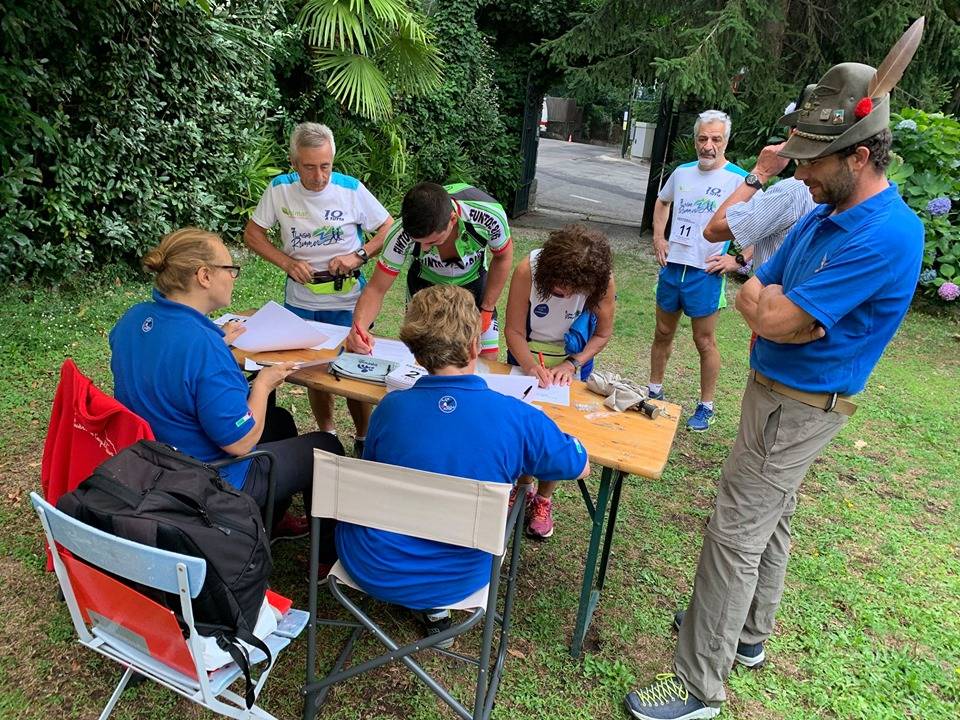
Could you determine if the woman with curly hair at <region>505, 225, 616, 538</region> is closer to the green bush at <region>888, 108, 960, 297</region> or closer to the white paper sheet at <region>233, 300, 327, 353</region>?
the white paper sheet at <region>233, 300, 327, 353</region>

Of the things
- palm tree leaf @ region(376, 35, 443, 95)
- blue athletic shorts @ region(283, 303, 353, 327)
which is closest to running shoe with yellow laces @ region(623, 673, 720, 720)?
blue athletic shorts @ region(283, 303, 353, 327)

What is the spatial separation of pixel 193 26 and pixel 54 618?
17.4 feet

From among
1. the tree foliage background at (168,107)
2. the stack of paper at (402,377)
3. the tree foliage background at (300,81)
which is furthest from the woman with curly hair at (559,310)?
the tree foliage background at (168,107)

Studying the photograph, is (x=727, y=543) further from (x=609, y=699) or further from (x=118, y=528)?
(x=118, y=528)

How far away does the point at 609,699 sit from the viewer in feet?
7.83

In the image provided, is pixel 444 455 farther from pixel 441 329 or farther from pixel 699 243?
pixel 699 243

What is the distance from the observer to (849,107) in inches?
69.4

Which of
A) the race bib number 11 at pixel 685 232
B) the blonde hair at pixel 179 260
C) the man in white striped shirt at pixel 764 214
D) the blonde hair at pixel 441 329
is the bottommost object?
the race bib number 11 at pixel 685 232

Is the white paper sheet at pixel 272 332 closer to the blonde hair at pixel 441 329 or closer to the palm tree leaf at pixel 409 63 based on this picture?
the blonde hair at pixel 441 329

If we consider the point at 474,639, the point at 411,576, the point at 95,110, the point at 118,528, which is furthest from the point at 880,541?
the point at 95,110

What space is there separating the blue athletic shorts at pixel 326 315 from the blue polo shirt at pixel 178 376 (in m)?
1.36

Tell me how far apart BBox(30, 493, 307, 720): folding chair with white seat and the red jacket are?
33 cm

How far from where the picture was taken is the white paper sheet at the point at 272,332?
2.86 meters

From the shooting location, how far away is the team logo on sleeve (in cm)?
186
